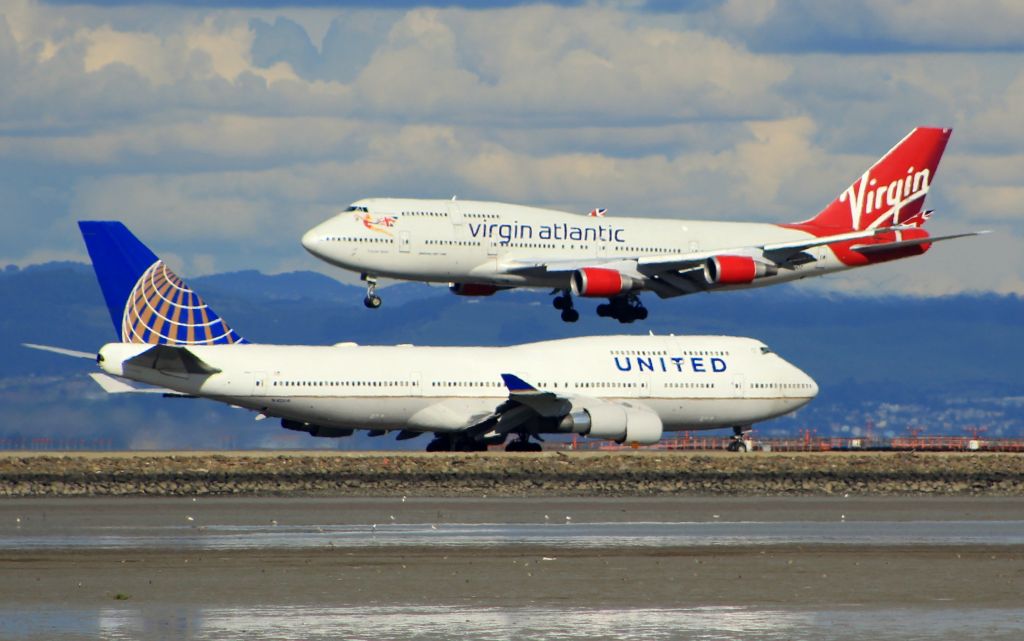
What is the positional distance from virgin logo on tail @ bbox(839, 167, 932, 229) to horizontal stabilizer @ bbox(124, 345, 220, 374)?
27.9 meters

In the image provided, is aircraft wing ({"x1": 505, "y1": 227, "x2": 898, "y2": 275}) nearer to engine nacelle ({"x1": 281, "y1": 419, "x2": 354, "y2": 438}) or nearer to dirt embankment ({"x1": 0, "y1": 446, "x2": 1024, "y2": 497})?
dirt embankment ({"x1": 0, "y1": 446, "x2": 1024, "y2": 497})

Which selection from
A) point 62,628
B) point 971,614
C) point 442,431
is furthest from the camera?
point 442,431

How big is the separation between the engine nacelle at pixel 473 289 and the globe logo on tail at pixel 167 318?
8.19 metres

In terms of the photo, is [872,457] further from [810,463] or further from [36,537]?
[36,537]

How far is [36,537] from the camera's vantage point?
41.4 meters

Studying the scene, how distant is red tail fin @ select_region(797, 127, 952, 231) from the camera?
82812 mm

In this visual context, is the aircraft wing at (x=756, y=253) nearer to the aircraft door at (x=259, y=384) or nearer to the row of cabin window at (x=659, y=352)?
the row of cabin window at (x=659, y=352)

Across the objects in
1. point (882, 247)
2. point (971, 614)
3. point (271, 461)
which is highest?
point (882, 247)

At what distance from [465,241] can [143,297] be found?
1273 centimetres

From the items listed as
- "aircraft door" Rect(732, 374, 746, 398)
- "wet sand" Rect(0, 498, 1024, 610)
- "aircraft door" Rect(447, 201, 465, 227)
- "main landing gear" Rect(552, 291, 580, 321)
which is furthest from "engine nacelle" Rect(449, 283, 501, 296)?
"wet sand" Rect(0, 498, 1024, 610)

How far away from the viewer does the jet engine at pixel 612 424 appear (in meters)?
70.9

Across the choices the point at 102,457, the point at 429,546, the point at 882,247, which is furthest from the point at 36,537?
the point at 882,247

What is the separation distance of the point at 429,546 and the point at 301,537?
3230 millimetres

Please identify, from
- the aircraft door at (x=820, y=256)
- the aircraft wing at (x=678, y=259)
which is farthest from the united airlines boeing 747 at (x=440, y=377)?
the aircraft door at (x=820, y=256)
